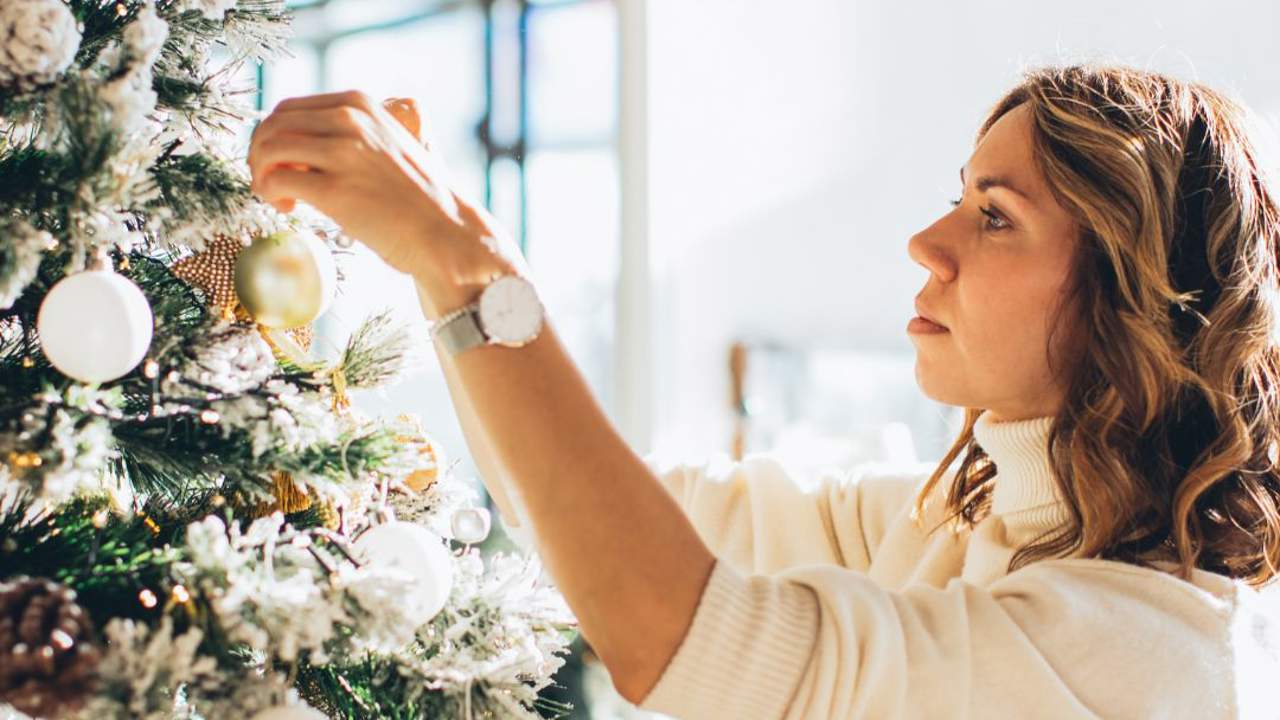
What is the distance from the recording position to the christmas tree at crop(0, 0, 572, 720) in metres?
0.48

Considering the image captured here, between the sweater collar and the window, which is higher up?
the window

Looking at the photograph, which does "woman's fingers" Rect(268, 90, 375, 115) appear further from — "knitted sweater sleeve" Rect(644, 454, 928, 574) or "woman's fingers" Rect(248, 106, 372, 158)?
"knitted sweater sleeve" Rect(644, 454, 928, 574)

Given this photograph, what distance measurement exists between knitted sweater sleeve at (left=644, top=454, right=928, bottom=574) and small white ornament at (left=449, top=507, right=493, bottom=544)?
1.45 ft

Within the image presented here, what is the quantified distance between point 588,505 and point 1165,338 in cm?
58

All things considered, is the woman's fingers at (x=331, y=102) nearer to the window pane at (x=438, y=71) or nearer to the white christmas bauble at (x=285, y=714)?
the white christmas bauble at (x=285, y=714)

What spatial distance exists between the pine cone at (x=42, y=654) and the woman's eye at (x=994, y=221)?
2.60 feet

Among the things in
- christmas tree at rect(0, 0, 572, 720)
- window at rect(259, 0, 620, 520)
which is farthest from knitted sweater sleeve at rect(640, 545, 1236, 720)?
window at rect(259, 0, 620, 520)

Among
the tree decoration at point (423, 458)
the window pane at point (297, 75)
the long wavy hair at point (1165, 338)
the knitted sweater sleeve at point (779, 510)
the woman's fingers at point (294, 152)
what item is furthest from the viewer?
the window pane at point (297, 75)

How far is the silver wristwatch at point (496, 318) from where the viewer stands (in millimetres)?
584

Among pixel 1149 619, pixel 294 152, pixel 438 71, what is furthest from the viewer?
pixel 438 71

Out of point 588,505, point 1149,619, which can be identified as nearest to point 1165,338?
point 1149,619

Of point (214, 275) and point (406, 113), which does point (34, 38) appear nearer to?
→ point (214, 275)

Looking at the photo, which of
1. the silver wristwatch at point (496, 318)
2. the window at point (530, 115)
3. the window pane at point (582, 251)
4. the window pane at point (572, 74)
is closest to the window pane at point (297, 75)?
the window at point (530, 115)

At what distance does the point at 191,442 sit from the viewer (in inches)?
22.8
